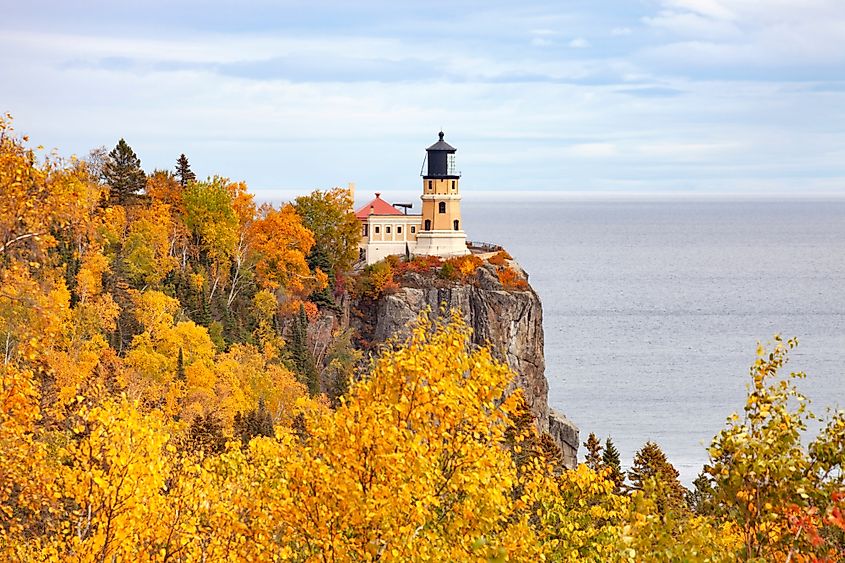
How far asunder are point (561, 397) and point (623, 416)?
36.4ft

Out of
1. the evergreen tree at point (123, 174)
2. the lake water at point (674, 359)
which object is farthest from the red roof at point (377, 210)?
the lake water at point (674, 359)

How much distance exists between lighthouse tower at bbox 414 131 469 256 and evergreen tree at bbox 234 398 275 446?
34742mm

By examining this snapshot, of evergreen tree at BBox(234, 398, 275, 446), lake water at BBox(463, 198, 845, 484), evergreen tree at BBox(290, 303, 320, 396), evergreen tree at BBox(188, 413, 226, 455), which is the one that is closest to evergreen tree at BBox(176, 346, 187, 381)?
evergreen tree at BBox(234, 398, 275, 446)

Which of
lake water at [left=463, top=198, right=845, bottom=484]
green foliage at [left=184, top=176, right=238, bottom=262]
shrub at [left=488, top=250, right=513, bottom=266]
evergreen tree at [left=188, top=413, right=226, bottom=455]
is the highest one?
green foliage at [left=184, top=176, right=238, bottom=262]

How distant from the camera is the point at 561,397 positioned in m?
116

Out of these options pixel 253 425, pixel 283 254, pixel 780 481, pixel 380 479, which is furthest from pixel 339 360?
pixel 780 481

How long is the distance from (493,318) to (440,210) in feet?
45.8

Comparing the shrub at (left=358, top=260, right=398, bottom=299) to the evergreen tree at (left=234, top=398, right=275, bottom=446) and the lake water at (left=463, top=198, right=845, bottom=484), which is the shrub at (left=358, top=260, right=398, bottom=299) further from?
the evergreen tree at (left=234, top=398, right=275, bottom=446)

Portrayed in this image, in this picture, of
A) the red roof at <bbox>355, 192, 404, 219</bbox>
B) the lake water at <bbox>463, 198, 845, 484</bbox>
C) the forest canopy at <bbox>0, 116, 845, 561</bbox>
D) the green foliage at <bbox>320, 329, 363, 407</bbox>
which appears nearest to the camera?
the forest canopy at <bbox>0, 116, 845, 561</bbox>

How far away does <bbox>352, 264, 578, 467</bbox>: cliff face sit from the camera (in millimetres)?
83875

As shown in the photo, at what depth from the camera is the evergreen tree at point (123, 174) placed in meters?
78.6

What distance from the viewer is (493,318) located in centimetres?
8400

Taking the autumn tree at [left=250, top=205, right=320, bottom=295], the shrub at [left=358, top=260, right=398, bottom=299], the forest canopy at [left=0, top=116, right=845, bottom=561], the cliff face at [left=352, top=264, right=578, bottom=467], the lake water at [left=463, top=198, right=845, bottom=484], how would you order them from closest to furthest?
the forest canopy at [left=0, top=116, right=845, bottom=561] → the autumn tree at [left=250, top=205, right=320, bottom=295] → the cliff face at [left=352, top=264, right=578, bottom=467] → the shrub at [left=358, top=260, right=398, bottom=299] → the lake water at [left=463, top=198, right=845, bottom=484]

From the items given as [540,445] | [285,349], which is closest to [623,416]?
[285,349]
